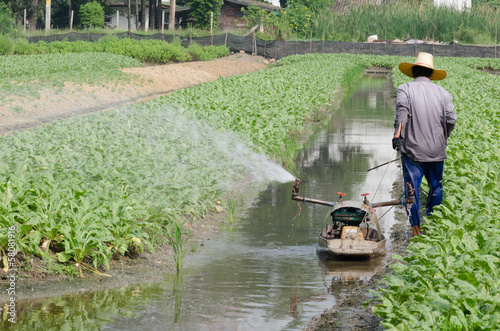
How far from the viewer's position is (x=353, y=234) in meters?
7.06

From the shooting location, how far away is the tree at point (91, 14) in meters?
64.0

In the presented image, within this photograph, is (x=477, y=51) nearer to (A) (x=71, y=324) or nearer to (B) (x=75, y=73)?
(B) (x=75, y=73)

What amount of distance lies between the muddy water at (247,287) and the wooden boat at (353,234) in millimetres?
162

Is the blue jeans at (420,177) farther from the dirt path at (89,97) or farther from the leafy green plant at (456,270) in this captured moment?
the dirt path at (89,97)

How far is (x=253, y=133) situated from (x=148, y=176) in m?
5.25

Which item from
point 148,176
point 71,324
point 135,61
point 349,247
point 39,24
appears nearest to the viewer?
point 71,324

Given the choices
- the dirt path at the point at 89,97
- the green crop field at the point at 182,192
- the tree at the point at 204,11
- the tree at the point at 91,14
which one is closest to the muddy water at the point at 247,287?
the green crop field at the point at 182,192

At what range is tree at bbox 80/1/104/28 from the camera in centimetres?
6400

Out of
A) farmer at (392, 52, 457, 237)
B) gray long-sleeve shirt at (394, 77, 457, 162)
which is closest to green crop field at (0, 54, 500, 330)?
farmer at (392, 52, 457, 237)

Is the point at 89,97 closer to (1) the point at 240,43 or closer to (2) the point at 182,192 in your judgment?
(2) the point at 182,192

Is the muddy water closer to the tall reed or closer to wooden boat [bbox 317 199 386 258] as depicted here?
wooden boat [bbox 317 199 386 258]

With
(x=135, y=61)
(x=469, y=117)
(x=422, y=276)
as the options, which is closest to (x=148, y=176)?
(x=422, y=276)

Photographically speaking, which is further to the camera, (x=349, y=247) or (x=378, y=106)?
(x=378, y=106)

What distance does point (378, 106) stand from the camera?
24.2 m
